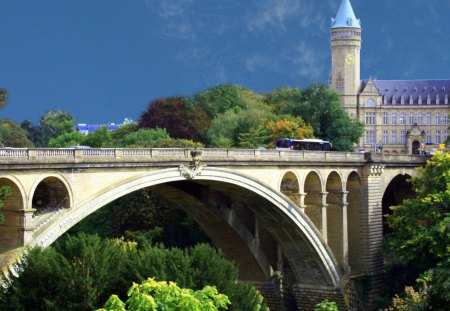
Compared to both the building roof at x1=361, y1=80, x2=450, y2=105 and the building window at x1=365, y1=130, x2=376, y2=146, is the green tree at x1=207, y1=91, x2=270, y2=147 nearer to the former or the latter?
the building window at x1=365, y1=130, x2=376, y2=146

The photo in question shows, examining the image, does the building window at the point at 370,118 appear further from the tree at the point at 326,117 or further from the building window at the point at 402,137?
the tree at the point at 326,117

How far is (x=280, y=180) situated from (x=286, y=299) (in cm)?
1173

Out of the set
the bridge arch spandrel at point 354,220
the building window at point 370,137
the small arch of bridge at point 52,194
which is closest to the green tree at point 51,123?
the building window at point 370,137

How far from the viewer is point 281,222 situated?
2290 inches

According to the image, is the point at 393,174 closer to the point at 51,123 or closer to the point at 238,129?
the point at 238,129

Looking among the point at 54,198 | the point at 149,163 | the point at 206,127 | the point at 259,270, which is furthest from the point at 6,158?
the point at 206,127

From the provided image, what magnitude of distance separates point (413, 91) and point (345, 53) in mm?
11688

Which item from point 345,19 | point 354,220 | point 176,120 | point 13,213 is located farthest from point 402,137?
point 13,213

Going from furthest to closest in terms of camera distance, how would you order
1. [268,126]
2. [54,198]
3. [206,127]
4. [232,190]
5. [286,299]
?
1. [206,127]
2. [268,126]
3. [286,299]
4. [232,190]
5. [54,198]

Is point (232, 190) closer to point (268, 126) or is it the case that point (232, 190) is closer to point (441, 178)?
point (441, 178)

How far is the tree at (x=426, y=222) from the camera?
188 ft

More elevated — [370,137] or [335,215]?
[370,137]

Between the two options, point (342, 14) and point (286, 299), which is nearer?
point (286, 299)

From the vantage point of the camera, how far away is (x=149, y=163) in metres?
45.5
